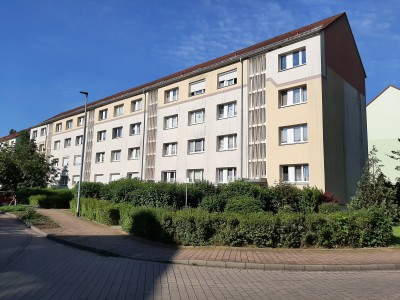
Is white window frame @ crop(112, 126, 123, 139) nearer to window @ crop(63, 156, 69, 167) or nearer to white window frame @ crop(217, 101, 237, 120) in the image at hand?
window @ crop(63, 156, 69, 167)

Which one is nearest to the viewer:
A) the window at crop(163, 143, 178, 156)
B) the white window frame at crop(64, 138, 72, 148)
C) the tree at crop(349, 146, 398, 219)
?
the tree at crop(349, 146, 398, 219)

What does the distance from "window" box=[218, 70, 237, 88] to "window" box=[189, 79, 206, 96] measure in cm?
179

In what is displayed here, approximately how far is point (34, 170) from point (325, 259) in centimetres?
3446

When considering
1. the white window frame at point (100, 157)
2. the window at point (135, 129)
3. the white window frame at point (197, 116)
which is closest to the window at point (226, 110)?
the white window frame at point (197, 116)

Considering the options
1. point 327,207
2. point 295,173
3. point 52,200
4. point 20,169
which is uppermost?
point 20,169

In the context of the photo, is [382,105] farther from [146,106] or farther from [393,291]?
[393,291]

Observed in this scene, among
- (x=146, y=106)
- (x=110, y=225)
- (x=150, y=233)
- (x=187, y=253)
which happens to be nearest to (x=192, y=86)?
(x=146, y=106)

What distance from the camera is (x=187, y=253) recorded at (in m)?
10.0

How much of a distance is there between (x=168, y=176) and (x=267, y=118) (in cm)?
1135

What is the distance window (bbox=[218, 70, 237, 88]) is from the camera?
1096 inches

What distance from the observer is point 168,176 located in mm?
31906

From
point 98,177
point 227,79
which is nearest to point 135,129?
point 98,177

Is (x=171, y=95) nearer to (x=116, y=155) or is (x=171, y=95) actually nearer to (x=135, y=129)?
(x=135, y=129)

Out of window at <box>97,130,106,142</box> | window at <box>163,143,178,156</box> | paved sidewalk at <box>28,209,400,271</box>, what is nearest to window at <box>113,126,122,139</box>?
window at <box>97,130,106,142</box>
